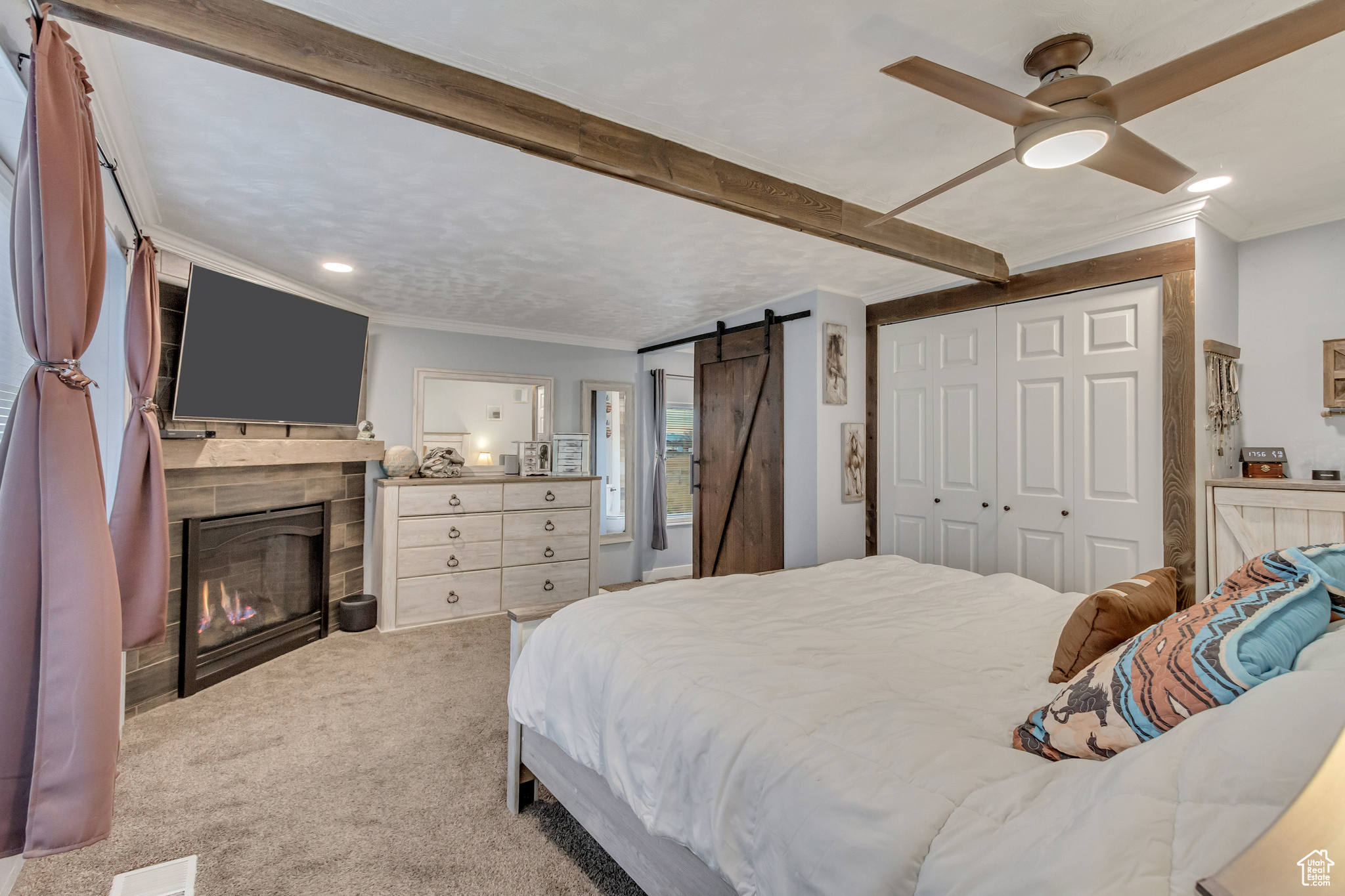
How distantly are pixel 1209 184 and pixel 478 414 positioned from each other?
15.3ft

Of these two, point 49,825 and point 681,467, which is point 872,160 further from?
point 681,467

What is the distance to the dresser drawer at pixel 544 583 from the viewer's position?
4.77 meters

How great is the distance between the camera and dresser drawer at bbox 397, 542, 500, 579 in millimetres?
4332

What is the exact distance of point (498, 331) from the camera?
17.1 feet

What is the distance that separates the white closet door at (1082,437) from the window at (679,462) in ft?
10.8

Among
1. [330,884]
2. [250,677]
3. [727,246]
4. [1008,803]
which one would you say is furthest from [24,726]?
[727,246]

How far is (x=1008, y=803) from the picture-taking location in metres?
0.97

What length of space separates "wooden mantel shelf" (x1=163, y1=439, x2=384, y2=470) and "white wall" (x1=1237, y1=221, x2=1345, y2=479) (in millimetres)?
5018

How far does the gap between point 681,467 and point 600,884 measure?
472 centimetres

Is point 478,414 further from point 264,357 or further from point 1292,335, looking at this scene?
point 1292,335

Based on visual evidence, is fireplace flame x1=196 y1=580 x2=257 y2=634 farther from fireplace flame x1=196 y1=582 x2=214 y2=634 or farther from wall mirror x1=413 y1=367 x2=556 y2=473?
wall mirror x1=413 y1=367 x2=556 y2=473

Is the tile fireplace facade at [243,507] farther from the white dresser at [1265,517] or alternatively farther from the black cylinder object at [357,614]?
the white dresser at [1265,517]

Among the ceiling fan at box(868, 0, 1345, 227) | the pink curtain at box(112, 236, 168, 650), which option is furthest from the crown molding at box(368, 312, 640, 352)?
the ceiling fan at box(868, 0, 1345, 227)

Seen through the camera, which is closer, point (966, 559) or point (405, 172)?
point (405, 172)
